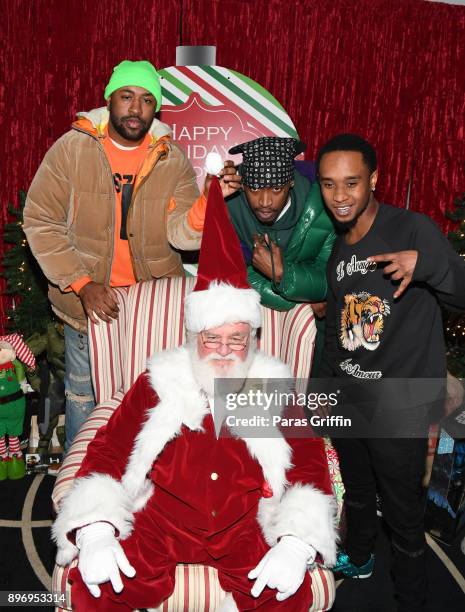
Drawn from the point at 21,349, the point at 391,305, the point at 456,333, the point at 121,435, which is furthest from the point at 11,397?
the point at 456,333

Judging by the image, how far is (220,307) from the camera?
2.08m

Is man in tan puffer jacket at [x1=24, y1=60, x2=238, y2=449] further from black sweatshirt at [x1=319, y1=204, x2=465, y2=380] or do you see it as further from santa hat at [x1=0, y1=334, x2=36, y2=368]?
black sweatshirt at [x1=319, y1=204, x2=465, y2=380]

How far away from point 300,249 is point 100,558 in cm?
Answer: 136

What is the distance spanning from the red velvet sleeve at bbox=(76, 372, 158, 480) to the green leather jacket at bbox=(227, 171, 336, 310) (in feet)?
2.19

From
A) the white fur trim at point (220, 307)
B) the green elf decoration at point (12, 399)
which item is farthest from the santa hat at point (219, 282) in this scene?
the green elf decoration at point (12, 399)

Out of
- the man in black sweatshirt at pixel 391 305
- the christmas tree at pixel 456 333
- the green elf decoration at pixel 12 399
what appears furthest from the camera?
the christmas tree at pixel 456 333

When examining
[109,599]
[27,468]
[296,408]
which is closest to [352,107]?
[296,408]

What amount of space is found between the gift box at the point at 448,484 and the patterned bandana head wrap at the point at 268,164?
138 cm

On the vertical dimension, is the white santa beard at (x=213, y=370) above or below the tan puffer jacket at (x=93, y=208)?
below

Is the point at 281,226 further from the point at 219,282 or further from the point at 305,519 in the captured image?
the point at 305,519

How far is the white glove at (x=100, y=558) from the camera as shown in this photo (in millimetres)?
1777

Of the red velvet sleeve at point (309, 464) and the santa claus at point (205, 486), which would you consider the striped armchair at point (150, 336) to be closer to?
the santa claus at point (205, 486)

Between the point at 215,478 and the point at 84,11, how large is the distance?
2728 mm

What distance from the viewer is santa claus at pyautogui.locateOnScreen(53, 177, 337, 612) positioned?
1.87 m
